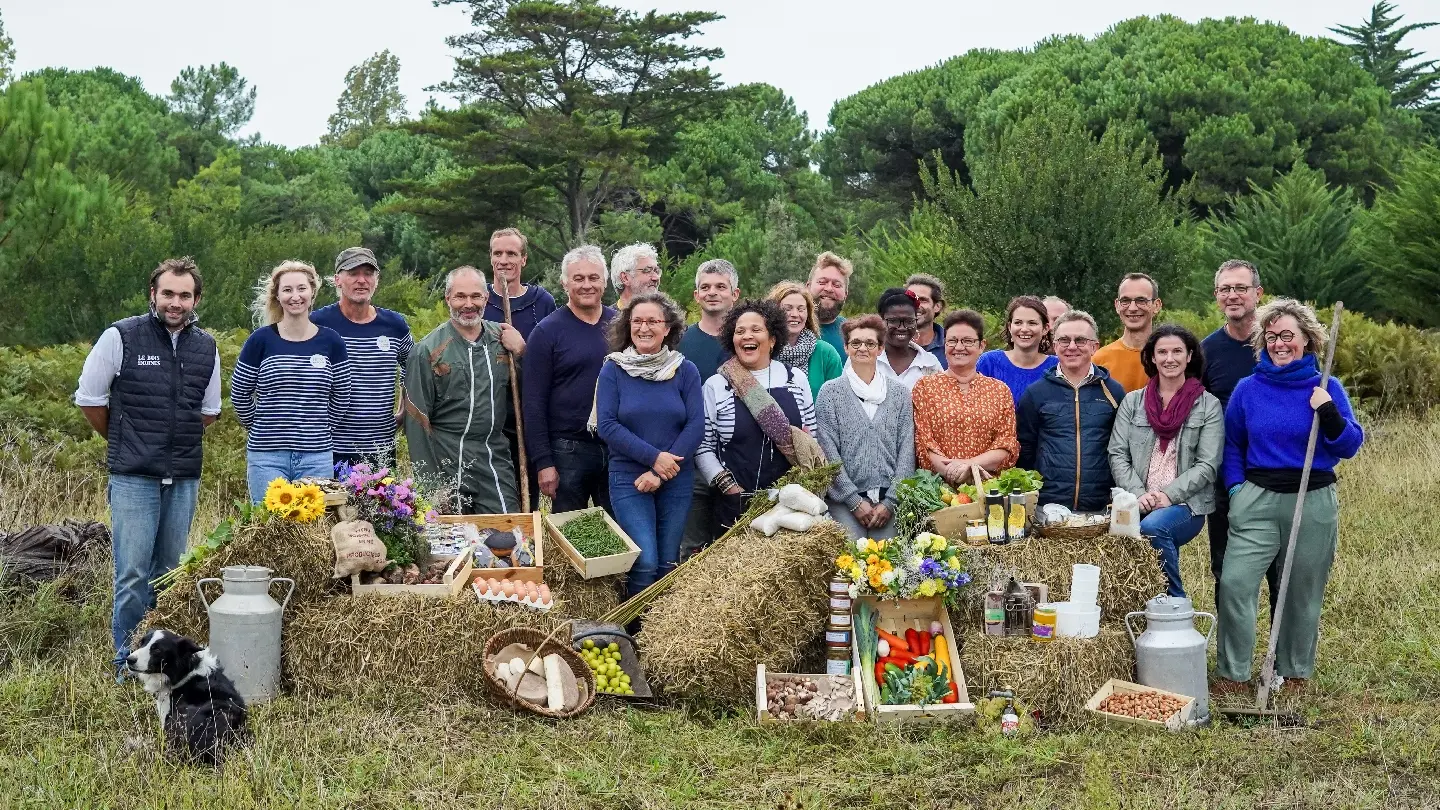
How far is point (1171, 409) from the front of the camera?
6516 mm

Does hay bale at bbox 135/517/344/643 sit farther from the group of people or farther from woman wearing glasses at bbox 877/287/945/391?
woman wearing glasses at bbox 877/287/945/391

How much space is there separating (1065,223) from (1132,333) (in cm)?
799

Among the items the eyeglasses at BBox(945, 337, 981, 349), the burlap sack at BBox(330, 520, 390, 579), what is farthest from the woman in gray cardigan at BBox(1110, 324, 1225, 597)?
the burlap sack at BBox(330, 520, 390, 579)

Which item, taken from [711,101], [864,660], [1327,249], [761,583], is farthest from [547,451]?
[711,101]

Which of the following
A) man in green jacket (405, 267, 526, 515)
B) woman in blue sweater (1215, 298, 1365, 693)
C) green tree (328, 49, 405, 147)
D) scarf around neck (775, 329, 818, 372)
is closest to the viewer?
woman in blue sweater (1215, 298, 1365, 693)

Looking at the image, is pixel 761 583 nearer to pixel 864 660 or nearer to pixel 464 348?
pixel 864 660

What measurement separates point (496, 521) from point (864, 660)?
2.03 metres

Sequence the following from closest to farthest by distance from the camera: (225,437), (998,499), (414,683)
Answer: (414,683) → (998,499) → (225,437)

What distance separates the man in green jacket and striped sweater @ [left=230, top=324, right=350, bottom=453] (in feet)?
1.58

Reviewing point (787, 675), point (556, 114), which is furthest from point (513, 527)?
point (556, 114)

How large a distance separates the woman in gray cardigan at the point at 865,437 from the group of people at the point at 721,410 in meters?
0.01

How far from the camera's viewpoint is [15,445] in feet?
35.1

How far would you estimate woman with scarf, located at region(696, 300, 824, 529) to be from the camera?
6766 millimetres

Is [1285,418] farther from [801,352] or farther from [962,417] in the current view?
[801,352]
